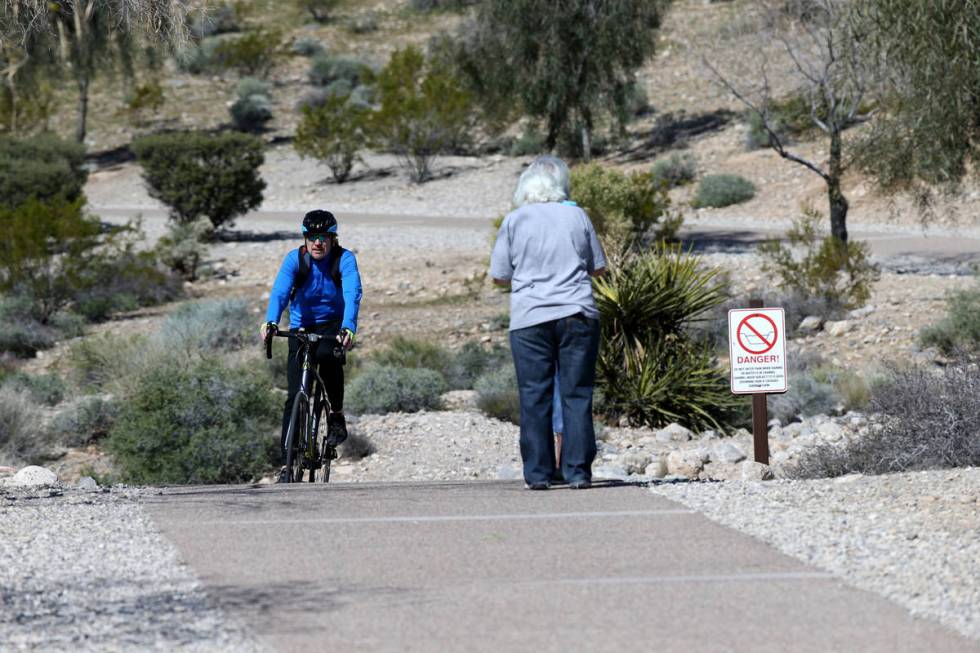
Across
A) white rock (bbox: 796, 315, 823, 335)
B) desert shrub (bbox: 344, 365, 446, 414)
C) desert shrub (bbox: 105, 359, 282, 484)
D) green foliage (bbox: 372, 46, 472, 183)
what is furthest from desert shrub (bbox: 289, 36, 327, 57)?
desert shrub (bbox: 105, 359, 282, 484)

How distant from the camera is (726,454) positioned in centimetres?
1280

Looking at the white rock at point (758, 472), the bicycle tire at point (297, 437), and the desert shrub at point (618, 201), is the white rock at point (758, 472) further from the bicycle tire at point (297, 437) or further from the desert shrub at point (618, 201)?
the desert shrub at point (618, 201)

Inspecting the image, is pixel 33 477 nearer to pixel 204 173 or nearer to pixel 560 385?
pixel 560 385

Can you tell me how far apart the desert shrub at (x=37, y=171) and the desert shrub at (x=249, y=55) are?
2492 centimetres

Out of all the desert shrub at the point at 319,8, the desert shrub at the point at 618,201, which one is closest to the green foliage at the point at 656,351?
the desert shrub at the point at 618,201

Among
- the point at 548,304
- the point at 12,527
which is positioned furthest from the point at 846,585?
the point at 12,527

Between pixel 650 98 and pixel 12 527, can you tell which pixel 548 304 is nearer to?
pixel 12 527

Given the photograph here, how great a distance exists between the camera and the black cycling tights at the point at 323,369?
9.68m

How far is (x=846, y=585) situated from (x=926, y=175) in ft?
47.0

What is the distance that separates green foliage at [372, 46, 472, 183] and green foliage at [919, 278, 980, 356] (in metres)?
26.4

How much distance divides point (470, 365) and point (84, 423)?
15.8 feet

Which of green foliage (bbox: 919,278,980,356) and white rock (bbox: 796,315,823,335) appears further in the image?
white rock (bbox: 796,315,823,335)

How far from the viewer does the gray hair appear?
27.1 ft

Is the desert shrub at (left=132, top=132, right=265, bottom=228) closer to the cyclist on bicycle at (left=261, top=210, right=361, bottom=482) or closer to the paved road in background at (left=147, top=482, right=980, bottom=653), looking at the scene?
the cyclist on bicycle at (left=261, top=210, right=361, bottom=482)
